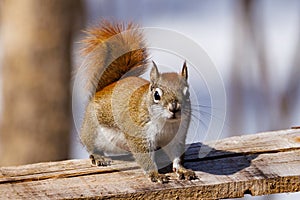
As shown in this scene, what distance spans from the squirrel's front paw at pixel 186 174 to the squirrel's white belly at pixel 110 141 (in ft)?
0.92

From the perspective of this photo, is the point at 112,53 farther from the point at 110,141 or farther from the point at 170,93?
the point at 170,93

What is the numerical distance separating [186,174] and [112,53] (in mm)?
600

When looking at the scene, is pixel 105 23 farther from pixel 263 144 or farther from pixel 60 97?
pixel 60 97

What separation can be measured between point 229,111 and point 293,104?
0.45 meters

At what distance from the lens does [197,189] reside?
220 cm

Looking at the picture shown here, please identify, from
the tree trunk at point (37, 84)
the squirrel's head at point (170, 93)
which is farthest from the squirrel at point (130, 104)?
the tree trunk at point (37, 84)

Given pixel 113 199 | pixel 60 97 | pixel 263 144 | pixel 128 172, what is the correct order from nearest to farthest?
pixel 113 199
pixel 128 172
pixel 263 144
pixel 60 97

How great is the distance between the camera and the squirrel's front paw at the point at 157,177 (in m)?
2.20

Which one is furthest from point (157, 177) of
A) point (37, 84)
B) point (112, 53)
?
point (37, 84)

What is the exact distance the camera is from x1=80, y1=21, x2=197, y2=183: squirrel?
7.38ft

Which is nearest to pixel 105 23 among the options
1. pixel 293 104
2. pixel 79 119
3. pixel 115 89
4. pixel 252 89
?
pixel 115 89

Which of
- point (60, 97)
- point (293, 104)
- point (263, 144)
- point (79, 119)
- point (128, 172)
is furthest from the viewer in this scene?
point (60, 97)

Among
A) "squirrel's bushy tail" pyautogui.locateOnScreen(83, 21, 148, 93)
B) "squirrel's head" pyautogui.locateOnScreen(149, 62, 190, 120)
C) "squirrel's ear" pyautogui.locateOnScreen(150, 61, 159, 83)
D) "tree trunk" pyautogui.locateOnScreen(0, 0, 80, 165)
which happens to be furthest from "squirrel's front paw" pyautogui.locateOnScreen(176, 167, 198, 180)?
"tree trunk" pyautogui.locateOnScreen(0, 0, 80, 165)

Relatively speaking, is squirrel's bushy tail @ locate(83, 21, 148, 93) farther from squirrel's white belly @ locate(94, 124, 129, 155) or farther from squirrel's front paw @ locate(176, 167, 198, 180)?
squirrel's front paw @ locate(176, 167, 198, 180)
